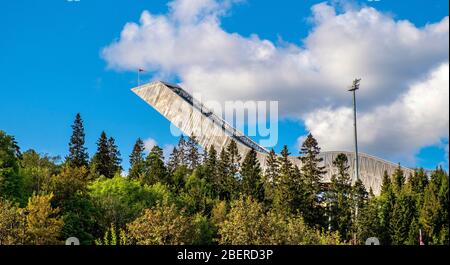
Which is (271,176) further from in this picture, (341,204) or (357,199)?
(357,199)

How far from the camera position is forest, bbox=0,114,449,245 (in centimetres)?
2956

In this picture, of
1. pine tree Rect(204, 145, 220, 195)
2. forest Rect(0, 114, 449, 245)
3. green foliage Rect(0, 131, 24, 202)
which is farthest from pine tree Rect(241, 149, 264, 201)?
green foliage Rect(0, 131, 24, 202)

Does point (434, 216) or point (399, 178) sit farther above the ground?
point (399, 178)

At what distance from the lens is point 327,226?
168 feet

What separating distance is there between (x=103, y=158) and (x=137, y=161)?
5.79 metres

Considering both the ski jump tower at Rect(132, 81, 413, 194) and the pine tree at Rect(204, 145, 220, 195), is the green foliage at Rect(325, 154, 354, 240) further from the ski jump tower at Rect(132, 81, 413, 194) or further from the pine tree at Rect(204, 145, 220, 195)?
the pine tree at Rect(204, 145, 220, 195)

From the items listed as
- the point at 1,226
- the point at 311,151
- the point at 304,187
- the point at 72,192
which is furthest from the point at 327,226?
the point at 1,226

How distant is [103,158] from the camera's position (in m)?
63.6

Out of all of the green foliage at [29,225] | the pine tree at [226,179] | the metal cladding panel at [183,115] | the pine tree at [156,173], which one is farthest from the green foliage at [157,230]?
the metal cladding panel at [183,115]

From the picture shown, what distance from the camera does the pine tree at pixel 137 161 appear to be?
6309 centimetres

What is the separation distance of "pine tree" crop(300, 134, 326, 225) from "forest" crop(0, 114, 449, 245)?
113 millimetres

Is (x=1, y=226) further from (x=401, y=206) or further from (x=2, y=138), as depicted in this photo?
(x=401, y=206)

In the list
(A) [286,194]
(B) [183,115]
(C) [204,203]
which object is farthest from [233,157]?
(B) [183,115]
